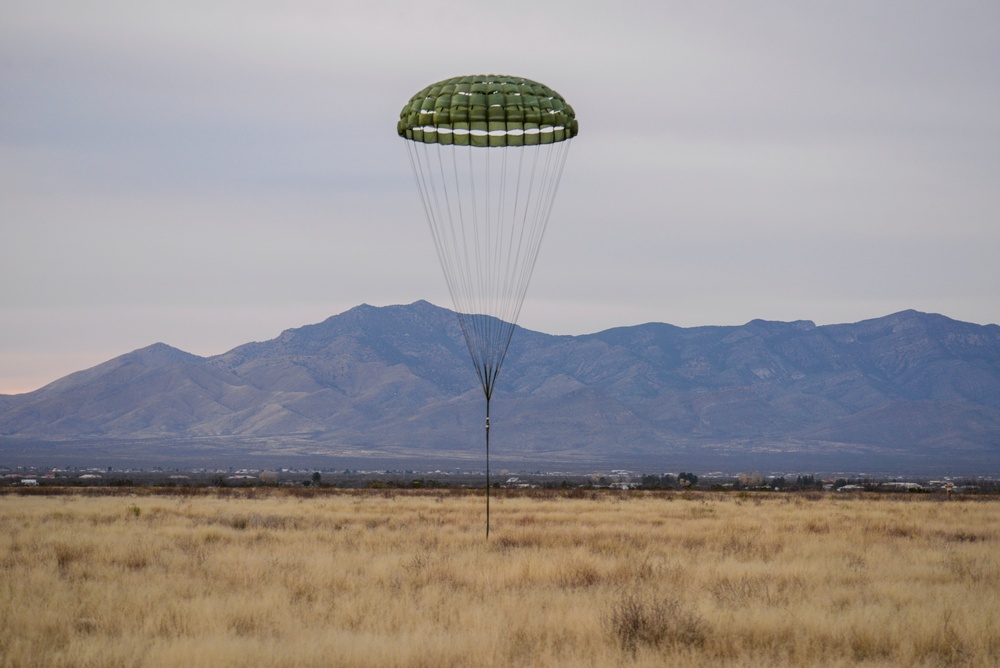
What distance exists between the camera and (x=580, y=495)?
45875mm

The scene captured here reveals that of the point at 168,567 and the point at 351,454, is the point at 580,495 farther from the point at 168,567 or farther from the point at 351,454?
the point at 351,454

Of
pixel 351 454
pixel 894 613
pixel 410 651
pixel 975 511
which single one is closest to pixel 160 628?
pixel 410 651

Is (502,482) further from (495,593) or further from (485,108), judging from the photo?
(495,593)

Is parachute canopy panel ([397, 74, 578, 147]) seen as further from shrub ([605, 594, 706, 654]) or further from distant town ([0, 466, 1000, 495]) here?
distant town ([0, 466, 1000, 495])

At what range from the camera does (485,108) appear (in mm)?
19078

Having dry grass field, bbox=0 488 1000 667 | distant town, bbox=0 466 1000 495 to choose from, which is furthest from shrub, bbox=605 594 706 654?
distant town, bbox=0 466 1000 495

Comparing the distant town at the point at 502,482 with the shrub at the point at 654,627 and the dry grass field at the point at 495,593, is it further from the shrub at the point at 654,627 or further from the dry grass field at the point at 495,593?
the shrub at the point at 654,627

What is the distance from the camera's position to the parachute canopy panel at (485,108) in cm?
1900

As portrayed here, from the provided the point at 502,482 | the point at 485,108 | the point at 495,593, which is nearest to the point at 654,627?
the point at 495,593

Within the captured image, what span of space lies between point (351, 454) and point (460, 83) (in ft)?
596

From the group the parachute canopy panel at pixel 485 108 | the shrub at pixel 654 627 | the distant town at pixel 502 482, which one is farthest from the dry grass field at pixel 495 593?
the distant town at pixel 502 482

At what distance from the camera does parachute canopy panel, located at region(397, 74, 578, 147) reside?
1900 cm

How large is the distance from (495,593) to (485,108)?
929cm

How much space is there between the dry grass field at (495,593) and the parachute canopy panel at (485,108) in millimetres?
8283
